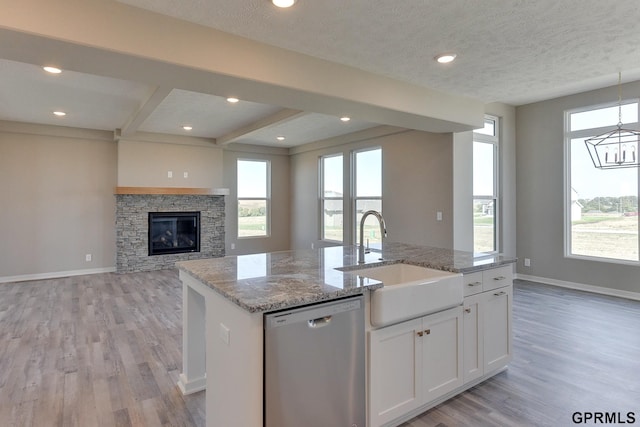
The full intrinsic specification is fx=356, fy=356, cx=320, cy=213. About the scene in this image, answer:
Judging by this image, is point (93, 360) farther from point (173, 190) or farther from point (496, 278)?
point (173, 190)

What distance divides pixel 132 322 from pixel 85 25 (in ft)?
9.81

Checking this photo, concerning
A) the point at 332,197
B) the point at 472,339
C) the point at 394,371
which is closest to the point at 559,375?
the point at 472,339

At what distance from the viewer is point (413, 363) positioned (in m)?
2.13


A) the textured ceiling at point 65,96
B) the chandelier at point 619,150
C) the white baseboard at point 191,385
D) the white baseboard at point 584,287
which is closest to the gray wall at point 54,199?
the textured ceiling at point 65,96

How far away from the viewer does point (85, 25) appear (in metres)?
2.18

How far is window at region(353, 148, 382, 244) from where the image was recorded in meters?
6.45

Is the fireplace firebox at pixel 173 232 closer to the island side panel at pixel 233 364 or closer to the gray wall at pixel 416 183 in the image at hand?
the gray wall at pixel 416 183

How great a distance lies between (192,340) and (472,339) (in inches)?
76.9

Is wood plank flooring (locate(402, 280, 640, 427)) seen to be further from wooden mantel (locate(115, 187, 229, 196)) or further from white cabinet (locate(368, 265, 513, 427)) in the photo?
wooden mantel (locate(115, 187, 229, 196))

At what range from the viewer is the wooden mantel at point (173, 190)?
6.48 meters

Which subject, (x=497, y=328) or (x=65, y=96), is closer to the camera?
(x=497, y=328)

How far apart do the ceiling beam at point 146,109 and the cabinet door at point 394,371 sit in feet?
10.1

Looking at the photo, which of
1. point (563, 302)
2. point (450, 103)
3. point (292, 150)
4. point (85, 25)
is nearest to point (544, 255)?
point (563, 302)

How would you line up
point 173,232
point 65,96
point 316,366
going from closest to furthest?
point 316,366
point 65,96
point 173,232
